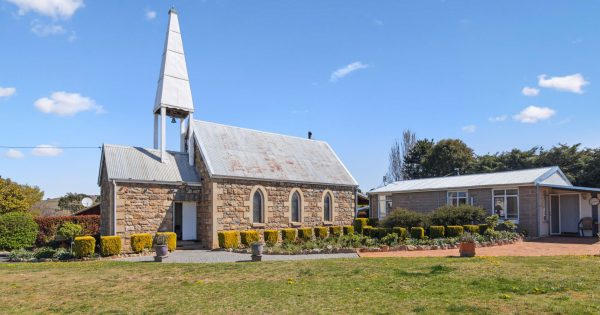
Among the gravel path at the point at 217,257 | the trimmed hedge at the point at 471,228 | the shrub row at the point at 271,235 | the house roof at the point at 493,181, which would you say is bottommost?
the gravel path at the point at 217,257

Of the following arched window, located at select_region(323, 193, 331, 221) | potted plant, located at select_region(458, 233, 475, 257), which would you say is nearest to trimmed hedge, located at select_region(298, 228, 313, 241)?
arched window, located at select_region(323, 193, 331, 221)

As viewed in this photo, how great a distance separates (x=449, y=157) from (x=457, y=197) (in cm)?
2337

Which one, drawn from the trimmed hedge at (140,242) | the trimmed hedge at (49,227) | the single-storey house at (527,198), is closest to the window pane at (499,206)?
the single-storey house at (527,198)

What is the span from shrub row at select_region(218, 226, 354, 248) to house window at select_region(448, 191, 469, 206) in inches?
307

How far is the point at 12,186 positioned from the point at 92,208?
16.4 feet

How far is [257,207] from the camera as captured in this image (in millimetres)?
23797

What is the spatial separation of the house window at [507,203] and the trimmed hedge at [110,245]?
66.3 ft

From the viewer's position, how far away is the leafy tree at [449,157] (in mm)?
49844

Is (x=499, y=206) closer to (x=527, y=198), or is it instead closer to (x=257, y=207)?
(x=527, y=198)

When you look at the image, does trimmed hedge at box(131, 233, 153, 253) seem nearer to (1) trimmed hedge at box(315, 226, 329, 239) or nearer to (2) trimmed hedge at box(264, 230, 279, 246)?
(2) trimmed hedge at box(264, 230, 279, 246)

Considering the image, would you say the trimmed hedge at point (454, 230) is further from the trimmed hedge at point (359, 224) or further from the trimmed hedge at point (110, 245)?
the trimmed hedge at point (110, 245)

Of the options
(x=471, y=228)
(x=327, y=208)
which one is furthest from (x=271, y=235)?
(x=471, y=228)

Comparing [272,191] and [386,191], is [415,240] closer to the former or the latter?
[272,191]

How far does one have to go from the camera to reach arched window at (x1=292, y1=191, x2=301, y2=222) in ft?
83.4
